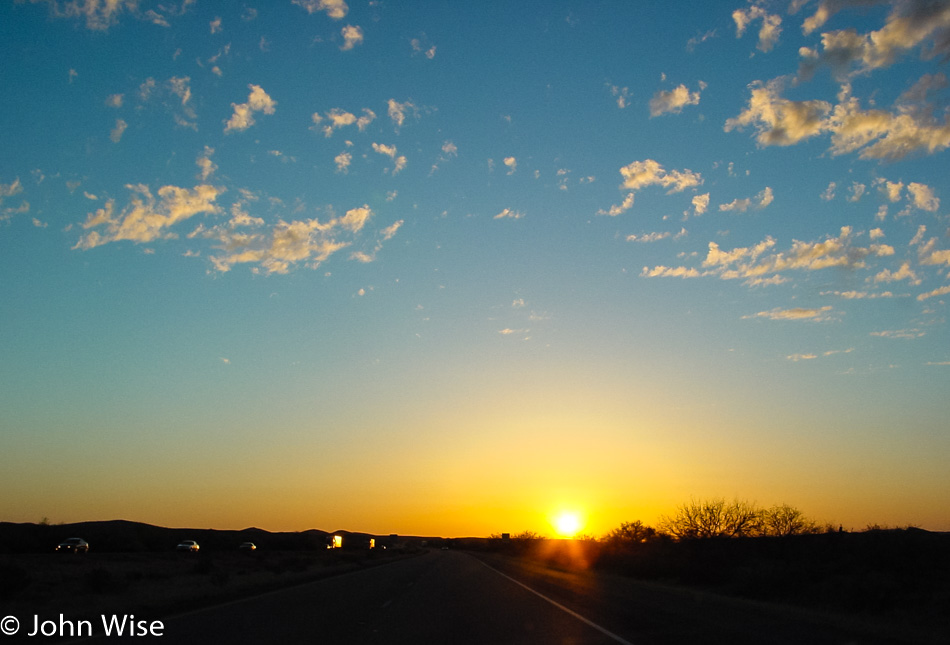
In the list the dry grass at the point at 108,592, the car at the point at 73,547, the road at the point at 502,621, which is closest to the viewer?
the road at the point at 502,621

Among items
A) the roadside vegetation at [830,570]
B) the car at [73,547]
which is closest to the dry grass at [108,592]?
the roadside vegetation at [830,570]

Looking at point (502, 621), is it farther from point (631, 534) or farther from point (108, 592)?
point (631, 534)

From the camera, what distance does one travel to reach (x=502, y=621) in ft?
51.3

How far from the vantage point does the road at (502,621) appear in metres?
12.7

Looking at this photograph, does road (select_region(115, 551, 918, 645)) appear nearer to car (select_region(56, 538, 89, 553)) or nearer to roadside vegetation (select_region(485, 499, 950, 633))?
roadside vegetation (select_region(485, 499, 950, 633))

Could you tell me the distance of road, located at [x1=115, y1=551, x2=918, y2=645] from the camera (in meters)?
12.7

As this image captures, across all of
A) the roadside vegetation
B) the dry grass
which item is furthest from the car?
the roadside vegetation

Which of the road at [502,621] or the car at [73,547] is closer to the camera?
the road at [502,621]

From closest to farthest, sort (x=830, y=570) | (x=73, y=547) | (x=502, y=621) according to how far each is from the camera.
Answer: (x=502, y=621), (x=830, y=570), (x=73, y=547)

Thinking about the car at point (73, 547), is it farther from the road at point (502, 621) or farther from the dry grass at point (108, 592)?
the road at point (502, 621)

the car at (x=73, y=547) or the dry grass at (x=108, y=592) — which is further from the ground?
the dry grass at (x=108, y=592)

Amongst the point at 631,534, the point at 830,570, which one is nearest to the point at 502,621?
the point at 830,570

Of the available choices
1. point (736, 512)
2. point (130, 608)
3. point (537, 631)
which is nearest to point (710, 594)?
point (537, 631)

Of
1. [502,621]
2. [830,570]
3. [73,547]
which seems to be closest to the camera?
[502,621]
